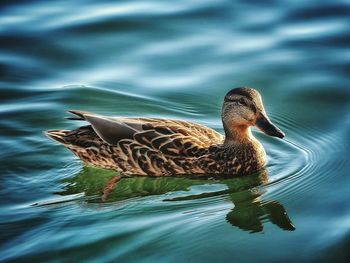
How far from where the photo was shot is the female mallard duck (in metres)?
8.08

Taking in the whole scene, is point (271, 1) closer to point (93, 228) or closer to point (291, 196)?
point (291, 196)

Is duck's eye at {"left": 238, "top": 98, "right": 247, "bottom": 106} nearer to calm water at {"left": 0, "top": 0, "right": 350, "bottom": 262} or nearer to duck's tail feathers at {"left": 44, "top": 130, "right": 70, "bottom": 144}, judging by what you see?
calm water at {"left": 0, "top": 0, "right": 350, "bottom": 262}

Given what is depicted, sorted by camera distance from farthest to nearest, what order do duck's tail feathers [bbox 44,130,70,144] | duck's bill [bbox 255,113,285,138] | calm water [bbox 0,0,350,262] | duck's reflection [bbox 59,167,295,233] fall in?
duck's tail feathers [bbox 44,130,70,144] → duck's bill [bbox 255,113,285,138] → duck's reflection [bbox 59,167,295,233] → calm water [bbox 0,0,350,262]

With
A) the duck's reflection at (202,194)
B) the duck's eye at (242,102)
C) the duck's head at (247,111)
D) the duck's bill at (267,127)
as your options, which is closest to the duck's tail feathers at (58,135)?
the duck's reflection at (202,194)

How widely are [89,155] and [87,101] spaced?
1576 mm

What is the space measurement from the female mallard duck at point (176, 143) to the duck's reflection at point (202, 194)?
117mm

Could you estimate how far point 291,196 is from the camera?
7496 mm

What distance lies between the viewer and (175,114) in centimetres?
939

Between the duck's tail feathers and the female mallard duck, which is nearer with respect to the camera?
the female mallard duck

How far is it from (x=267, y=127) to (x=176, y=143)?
862mm

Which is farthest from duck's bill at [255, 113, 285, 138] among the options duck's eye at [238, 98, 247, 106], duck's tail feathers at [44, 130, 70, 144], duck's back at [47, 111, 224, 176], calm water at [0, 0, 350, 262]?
duck's tail feathers at [44, 130, 70, 144]

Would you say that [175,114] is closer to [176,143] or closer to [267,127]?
[176,143]

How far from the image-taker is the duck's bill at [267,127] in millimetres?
7940


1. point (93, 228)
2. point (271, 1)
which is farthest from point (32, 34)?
point (93, 228)
